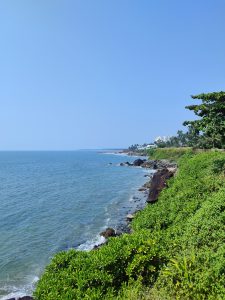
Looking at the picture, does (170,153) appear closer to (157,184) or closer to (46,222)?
(157,184)

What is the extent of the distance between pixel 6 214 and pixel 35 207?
16.9 ft

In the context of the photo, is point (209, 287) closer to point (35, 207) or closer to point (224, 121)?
point (224, 121)

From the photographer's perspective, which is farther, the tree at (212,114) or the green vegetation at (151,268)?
the tree at (212,114)

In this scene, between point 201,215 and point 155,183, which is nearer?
point 201,215

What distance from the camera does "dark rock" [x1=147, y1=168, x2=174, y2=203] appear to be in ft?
115

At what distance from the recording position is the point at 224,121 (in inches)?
1005

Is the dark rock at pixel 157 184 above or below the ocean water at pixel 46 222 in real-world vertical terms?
above

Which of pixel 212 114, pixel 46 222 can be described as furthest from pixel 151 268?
pixel 46 222

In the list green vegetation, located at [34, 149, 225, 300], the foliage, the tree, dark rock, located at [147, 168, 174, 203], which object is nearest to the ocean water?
dark rock, located at [147, 168, 174, 203]

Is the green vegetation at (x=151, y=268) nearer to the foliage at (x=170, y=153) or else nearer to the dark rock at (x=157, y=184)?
the dark rock at (x=157, y=184)

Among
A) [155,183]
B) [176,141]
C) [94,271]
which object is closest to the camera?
[94,271]

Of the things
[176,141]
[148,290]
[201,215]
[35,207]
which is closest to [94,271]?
[148,290]

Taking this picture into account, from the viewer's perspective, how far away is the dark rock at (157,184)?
1382 inches

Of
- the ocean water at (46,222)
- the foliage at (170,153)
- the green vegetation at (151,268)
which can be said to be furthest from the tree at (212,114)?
the foliage at (170,153)
